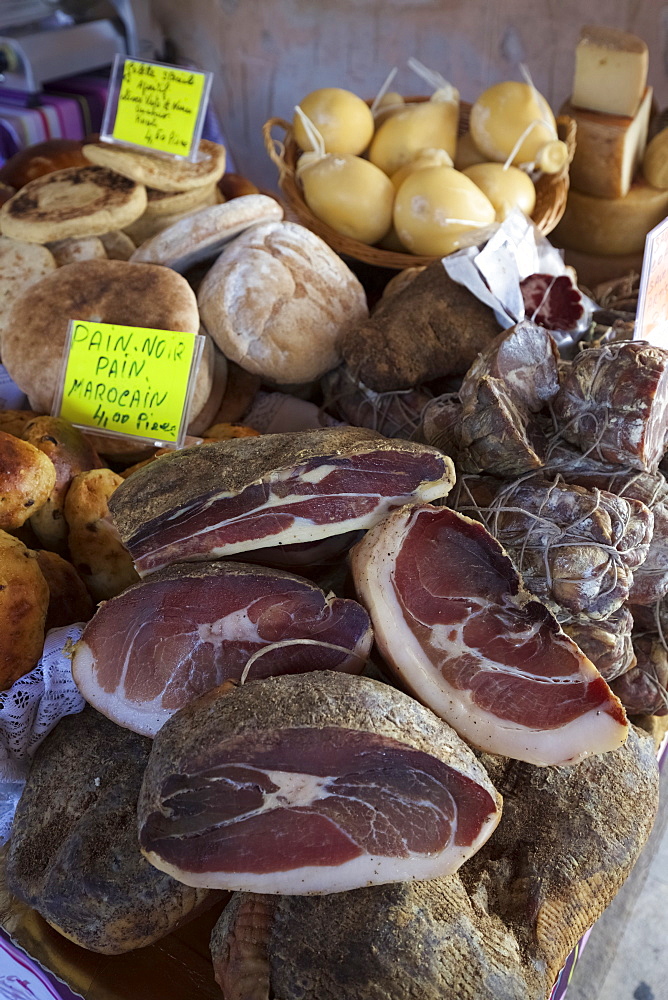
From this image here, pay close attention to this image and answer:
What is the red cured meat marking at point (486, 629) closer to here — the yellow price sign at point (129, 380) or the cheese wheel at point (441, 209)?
the yellow price sign at point (129, 380)

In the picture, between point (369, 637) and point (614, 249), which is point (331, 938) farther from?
point (614, 249)

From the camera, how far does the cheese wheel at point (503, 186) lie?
232 centimetres

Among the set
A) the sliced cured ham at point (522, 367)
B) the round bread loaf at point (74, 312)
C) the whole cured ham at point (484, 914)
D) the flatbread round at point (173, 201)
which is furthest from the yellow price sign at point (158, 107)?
the whole cured ham at point (484, 914)

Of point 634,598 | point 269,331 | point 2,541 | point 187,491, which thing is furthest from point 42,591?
point 634,598

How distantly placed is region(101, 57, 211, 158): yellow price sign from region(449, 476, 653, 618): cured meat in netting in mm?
1664

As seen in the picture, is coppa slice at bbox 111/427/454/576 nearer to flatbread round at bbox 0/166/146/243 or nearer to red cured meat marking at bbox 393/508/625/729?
red cured meat marking at bbox 393/508/625/729

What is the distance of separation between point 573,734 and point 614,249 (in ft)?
7.32

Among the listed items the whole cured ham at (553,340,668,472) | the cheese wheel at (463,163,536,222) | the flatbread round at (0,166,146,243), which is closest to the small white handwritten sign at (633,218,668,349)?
the whole cured ham at (553,340,668,472)

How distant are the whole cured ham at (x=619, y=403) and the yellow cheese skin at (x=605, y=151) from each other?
61.9 inches

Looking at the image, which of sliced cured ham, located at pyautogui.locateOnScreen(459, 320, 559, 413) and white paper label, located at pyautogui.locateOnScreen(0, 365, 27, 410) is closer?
sliced cured ham, located at pyautogui.locateOnScreen(459, 320, 559, 413)

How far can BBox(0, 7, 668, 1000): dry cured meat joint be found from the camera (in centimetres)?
102

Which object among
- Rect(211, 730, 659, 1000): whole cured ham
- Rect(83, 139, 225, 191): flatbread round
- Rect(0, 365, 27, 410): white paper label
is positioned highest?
Rect(83, 139, 225, 191): flatbread round

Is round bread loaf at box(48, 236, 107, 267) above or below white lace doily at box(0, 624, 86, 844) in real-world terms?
above

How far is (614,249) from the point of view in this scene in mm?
2799
